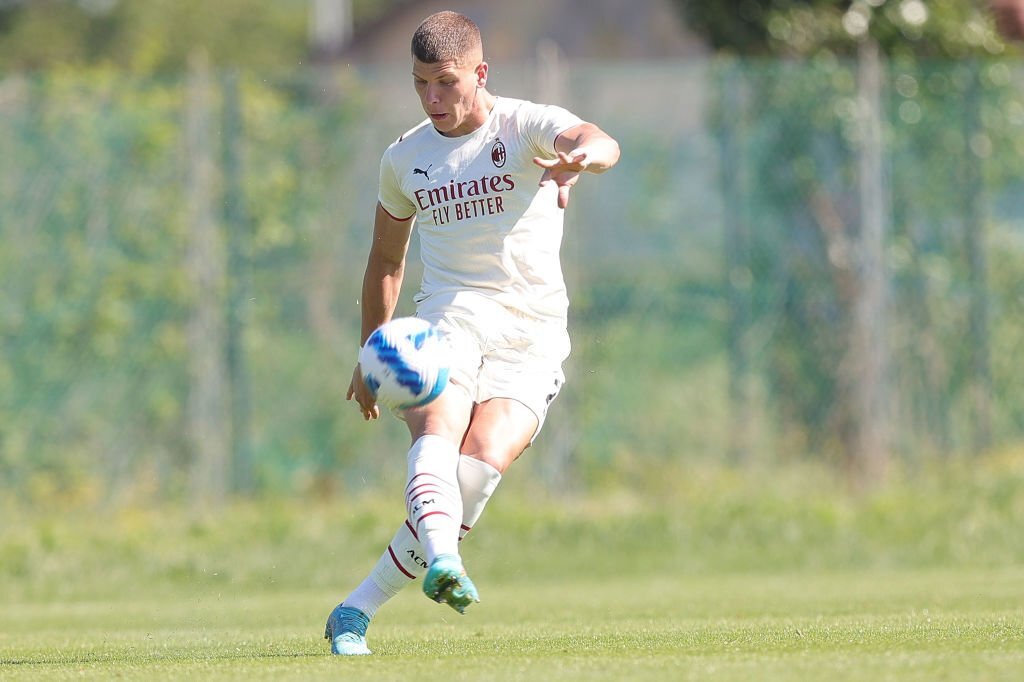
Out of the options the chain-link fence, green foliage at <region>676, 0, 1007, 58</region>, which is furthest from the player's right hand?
green foliage at <region>676, 0, 1007, 58</region>

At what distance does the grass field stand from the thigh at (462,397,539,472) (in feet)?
2.19

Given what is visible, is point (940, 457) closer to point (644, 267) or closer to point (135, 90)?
point (644, 267)

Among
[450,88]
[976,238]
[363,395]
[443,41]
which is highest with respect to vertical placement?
[443,41]

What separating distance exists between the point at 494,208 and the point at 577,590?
4.77 meters

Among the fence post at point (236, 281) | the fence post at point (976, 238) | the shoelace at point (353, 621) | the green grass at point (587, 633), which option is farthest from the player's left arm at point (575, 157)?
the fence post at point (976, 238)

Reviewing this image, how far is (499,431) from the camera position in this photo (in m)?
6.14

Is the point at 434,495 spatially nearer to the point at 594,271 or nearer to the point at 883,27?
the point at 594,271

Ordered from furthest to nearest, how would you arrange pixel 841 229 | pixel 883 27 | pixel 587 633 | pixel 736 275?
1. pixel 883 27
2. pixel 841 229
3. pixel 736 275
4. pixel 587 633

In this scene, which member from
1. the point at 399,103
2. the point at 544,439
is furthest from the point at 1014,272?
the point at 399,103

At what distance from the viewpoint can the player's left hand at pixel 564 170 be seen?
18.7 ft

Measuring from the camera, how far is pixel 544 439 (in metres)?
12.4

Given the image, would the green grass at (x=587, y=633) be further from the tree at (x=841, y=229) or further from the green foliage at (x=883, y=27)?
the green foliage at (x=883, y=27)

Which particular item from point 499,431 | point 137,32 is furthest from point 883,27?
point 137,32

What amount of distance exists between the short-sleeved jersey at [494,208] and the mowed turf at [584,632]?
50.6 inches
